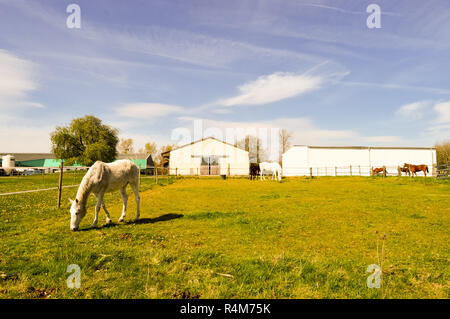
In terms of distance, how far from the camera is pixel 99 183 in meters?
7.18

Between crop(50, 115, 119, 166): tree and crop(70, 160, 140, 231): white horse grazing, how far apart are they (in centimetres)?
4688

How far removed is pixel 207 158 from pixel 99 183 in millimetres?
37641

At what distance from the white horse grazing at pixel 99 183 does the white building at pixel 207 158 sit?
3586 cm

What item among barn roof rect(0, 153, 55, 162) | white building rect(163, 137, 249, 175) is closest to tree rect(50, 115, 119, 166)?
white building rect(163, 137, 249, 175)

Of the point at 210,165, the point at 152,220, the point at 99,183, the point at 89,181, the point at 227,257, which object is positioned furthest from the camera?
the point at 210,165

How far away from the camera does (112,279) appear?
3.67 meters

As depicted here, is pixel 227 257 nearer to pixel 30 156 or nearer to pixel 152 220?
pixel 152 220

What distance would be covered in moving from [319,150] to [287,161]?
5.66m

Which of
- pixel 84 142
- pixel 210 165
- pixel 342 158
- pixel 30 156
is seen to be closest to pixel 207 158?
pixel 210 165

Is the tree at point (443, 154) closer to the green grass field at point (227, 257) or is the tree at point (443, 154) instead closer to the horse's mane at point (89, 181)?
the green grass field at point (227, 257)

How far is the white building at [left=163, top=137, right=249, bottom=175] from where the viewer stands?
44.2m

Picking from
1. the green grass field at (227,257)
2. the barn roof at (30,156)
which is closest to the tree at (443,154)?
the green grass field at (227,257)
